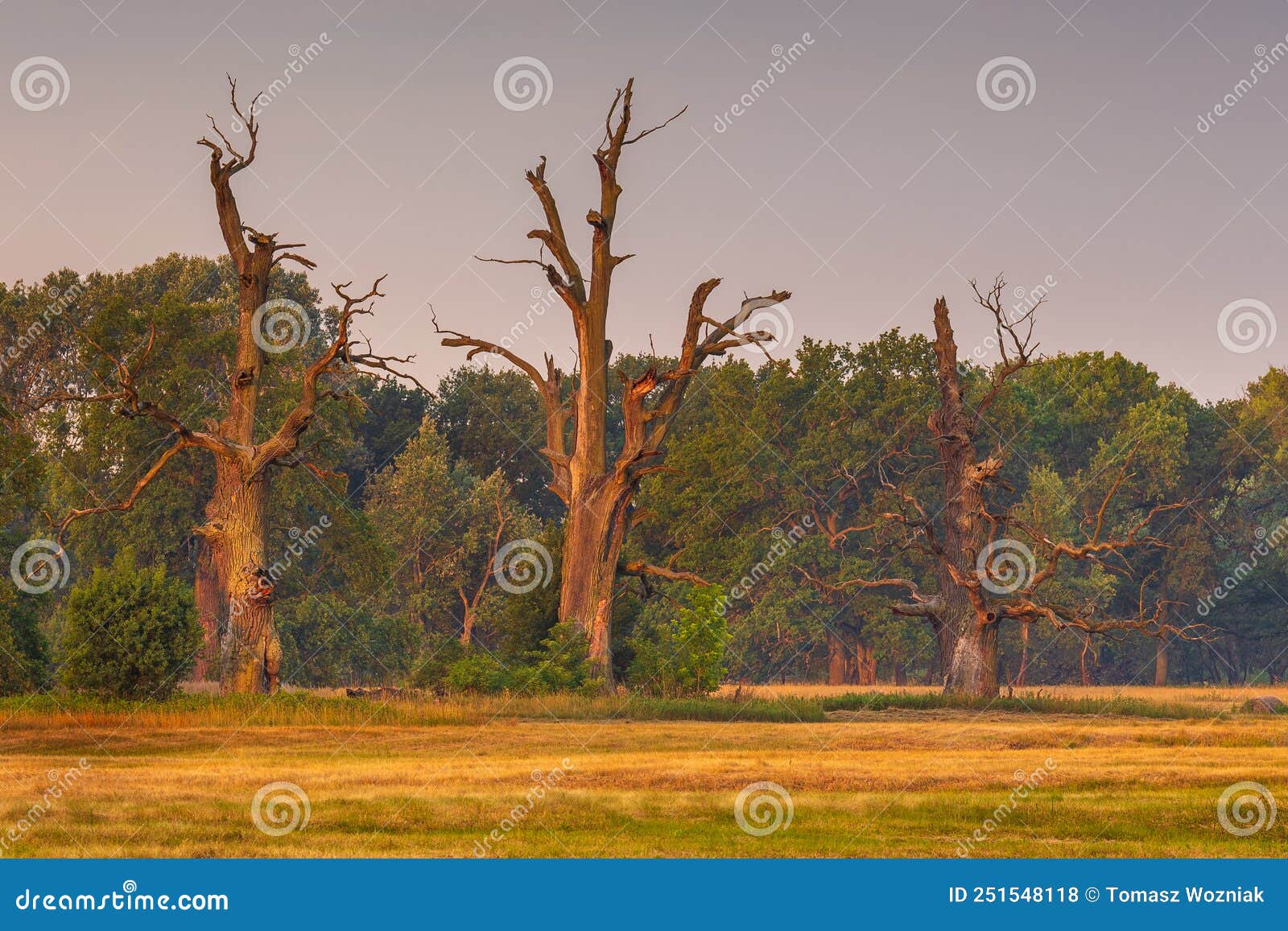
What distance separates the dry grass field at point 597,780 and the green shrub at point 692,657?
3374mm

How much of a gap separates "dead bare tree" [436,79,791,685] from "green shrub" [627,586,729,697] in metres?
2.02

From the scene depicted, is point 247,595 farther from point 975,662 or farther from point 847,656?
point 847,656

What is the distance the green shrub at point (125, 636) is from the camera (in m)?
28.1

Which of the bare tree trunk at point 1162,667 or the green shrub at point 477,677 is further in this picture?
the bare tree trunk at point 1162,667

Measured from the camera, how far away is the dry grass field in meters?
15.6

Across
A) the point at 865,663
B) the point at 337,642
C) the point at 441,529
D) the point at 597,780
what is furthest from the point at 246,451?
the point at 865,663

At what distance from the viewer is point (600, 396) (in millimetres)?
38438

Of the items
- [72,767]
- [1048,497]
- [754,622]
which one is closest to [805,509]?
[754,622]

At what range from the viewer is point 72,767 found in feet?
67.6

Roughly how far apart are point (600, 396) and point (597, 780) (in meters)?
19.5

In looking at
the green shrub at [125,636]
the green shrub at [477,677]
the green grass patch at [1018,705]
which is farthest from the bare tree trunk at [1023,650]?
the green shrub at [125,636]

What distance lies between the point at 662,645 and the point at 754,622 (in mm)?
28252

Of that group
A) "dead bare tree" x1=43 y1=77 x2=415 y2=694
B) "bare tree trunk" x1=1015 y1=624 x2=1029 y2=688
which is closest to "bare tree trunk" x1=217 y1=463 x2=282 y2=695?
"dead bare tree" x1=43 y1=77 x2=415 y2=694

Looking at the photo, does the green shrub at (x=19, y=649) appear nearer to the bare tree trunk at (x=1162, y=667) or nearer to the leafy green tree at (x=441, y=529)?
the leafy green tree at (x=441, y=529)
